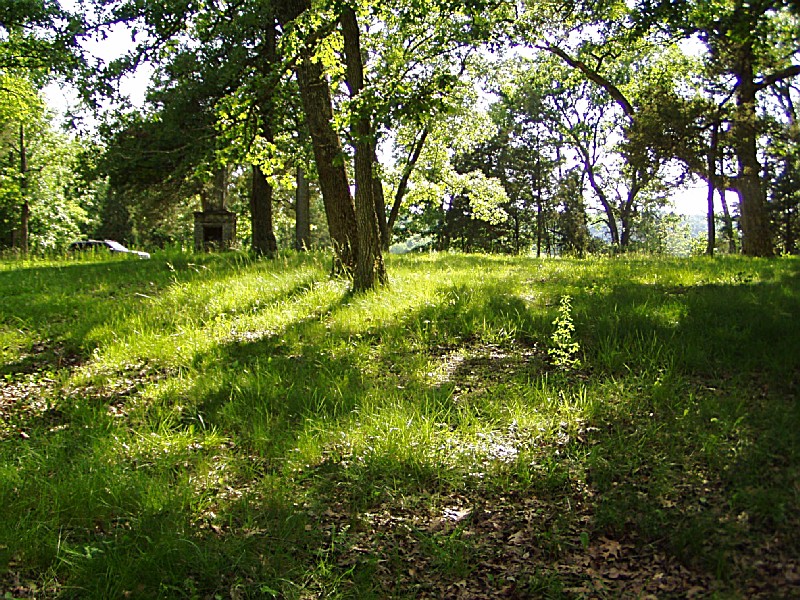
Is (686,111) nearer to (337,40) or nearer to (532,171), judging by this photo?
(337,40)

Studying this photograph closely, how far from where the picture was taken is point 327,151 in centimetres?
883

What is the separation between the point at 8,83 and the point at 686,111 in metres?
21.6

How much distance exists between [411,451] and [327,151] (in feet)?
19.8

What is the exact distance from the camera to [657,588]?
2.83 metres

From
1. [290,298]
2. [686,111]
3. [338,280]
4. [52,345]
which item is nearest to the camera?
[52,345]

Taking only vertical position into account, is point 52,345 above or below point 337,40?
below

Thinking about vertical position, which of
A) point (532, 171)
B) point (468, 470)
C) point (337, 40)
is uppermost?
point (532, 171)

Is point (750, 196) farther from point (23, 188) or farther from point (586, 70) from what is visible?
point (23, 188)

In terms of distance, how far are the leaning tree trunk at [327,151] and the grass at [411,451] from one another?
213 cm

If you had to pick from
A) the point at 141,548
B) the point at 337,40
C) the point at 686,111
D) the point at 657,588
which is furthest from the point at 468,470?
the point at 686,111

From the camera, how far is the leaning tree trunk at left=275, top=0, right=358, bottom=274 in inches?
341

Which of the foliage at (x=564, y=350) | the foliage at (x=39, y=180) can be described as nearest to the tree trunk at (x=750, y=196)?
the foliage at (x=564, y=350)

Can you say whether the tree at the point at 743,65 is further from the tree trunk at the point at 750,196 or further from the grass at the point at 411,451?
the grass at the point at 411,451

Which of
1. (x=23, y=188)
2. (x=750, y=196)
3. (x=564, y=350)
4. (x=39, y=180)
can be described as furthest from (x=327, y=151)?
(x=39, y=180)
